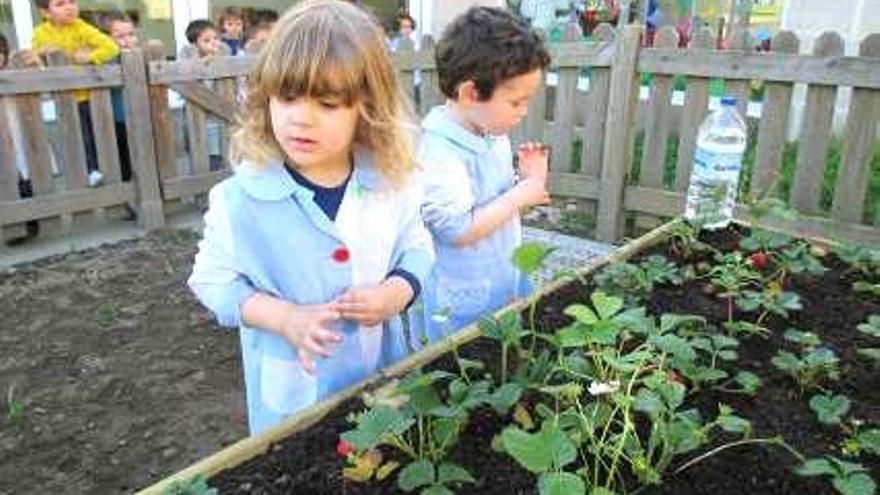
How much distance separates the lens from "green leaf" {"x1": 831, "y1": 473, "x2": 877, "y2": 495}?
45.8 inches

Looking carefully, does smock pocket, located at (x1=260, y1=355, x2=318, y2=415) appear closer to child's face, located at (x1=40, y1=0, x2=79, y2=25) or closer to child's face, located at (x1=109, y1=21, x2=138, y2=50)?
child's face, located at (x1=40, y1=0, x2=79, y2=25)

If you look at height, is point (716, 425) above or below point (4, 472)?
above

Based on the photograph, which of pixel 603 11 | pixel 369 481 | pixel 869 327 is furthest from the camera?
pixel 603 11

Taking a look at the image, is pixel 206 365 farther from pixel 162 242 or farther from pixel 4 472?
pixel 162 242

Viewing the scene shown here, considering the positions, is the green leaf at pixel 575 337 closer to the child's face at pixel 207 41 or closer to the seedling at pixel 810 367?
the seedling at pixel 810 367

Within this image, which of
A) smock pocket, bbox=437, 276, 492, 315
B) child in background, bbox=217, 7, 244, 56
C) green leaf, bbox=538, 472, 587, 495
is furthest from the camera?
child in background, bbox=217, 7, 244, 56

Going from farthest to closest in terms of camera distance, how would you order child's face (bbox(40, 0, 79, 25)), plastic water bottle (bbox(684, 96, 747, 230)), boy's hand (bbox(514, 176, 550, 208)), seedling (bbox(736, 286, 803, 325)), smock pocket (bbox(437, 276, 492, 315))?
child's face (bbox(40, 0, 79, 25))
plastic water bottle (bbox(684, 96, 747, 230))
smock pocket (bbox(437, 276, 492, 315))
boy's hand (bbox(514, 176, 550, 208))
seedling (bbox(736, 286, 803, 325))

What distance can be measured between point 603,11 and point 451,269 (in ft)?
37.9

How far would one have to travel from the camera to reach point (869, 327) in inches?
69.1

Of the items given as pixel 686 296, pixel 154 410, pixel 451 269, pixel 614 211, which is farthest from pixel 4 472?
pixel 614 211

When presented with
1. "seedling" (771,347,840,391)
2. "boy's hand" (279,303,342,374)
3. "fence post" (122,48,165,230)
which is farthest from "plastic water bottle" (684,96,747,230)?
"fence post" (122,48,165,230)

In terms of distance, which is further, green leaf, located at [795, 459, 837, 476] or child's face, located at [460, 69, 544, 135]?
child's face, located at [460, 69, 544, 135]

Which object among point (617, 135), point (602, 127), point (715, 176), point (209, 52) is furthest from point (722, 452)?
point (209, 52)

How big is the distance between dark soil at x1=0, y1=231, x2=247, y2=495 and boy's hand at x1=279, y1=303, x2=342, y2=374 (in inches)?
65.0
